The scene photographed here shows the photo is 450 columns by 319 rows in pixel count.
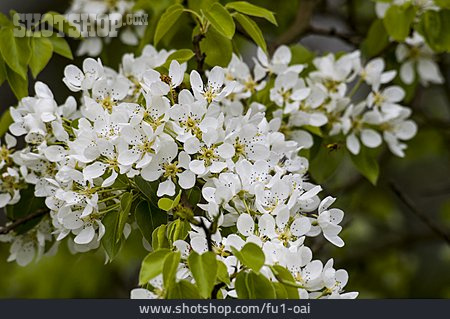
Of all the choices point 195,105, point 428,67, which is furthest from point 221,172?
point 428,67

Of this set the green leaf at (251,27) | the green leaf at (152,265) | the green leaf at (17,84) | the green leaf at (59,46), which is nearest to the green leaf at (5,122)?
the green leaf at (17,84)

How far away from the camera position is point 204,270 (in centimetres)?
120

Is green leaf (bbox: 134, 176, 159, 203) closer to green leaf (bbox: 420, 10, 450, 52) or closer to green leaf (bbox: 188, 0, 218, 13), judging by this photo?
green leaf (bbox: 188, 0, 218, 13)

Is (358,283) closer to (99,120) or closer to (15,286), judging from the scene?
(15,286)

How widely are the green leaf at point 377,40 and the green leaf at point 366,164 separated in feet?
1.23

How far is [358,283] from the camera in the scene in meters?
3.58

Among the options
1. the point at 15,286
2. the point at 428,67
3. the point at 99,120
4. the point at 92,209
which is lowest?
the point at 15,286

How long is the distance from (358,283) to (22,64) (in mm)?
2207

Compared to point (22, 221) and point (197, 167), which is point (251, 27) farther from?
point (22, 221)

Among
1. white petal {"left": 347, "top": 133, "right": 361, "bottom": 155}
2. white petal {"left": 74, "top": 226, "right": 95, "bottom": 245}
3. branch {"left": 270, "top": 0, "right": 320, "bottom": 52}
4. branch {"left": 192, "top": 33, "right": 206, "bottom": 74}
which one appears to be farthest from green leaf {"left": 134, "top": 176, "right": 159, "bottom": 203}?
branch {"left": 270, "top": 0, "right": 320, "bottom": 52}

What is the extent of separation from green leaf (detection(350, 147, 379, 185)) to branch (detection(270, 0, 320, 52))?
1.91 ft

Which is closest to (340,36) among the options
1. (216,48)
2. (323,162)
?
(323,162)

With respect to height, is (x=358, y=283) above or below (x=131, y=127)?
below

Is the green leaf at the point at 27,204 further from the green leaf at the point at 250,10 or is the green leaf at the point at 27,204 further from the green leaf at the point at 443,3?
the green leaf at the point at 443,3
